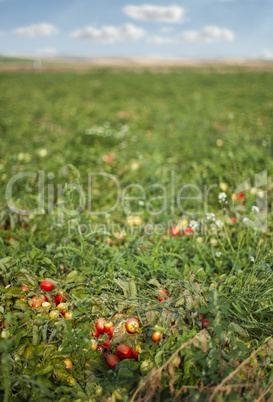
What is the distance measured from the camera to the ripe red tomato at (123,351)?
1.35 m

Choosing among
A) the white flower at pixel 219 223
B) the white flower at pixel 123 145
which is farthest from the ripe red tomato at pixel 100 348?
the white flower at pixel 123 145

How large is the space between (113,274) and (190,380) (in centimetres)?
76

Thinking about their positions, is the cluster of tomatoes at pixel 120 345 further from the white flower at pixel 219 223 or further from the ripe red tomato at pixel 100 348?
the white flower at pixel 219 223

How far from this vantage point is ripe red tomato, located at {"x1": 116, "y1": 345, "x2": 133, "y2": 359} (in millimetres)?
1349

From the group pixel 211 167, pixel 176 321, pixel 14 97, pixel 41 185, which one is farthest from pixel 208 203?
pixel 14 97

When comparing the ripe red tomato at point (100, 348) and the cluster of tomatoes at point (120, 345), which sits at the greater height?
the cluster of tomatoes at point (120, 345)

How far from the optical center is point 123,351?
4.42 feet

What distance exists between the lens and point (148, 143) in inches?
176

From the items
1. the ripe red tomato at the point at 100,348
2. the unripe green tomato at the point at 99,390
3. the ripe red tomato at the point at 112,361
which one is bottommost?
the ripe red tomato at the point at 100,348

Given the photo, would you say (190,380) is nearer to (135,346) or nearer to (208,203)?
(135,346)

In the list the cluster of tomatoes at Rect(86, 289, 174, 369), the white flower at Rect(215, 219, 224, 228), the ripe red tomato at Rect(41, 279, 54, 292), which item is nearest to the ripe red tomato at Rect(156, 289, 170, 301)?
the cluster of tomatoes at Rect(86, 289, 174, 369)

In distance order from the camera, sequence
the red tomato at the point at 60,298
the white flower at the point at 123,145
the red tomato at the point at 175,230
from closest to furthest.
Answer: the red tomato at the point at 60,298 < the red tomato at the point at 175,230 < the white flower at the point at 123,145

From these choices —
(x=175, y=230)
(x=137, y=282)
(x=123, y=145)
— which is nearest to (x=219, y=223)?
(x=175, y=230)

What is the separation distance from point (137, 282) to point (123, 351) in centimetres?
45
